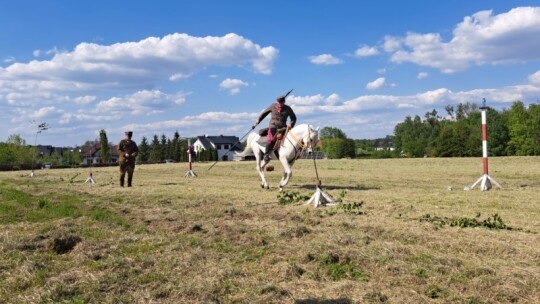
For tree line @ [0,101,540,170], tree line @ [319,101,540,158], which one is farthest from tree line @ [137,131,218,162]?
tree line @ [319,101,540,158]

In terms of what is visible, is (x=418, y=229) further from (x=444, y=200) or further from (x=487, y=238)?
(x=444, y=200)

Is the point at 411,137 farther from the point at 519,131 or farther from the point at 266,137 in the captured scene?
the point at 266,137

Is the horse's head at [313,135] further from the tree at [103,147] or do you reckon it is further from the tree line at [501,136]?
the tree at [103,147]

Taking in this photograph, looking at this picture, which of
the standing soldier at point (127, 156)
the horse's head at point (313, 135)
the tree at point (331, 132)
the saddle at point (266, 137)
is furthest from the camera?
the tree at point (331, 132)

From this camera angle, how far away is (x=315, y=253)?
558 centimetres

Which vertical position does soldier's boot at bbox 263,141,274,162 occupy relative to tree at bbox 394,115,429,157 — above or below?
below

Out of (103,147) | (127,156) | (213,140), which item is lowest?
(127,156)

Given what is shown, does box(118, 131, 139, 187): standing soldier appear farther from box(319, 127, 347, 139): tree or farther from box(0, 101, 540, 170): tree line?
box(319, 127, 347, 139): tree

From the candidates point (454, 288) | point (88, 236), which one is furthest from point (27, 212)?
point (454, 288)

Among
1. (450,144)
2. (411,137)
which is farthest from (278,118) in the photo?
(411,137)

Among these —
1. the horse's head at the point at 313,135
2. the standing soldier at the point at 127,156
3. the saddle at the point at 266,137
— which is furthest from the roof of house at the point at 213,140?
the horse's head at the point at 313,135

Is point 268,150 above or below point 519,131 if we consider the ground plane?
below

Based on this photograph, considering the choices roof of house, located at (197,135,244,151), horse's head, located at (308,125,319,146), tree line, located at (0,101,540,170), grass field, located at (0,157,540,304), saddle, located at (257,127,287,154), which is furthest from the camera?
roof of house, located at (197,135,244,151)

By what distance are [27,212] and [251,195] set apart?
19.5ft
